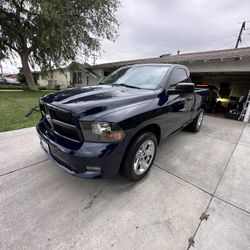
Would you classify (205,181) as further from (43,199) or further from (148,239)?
(43,199)

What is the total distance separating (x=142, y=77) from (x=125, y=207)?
2.25 metres

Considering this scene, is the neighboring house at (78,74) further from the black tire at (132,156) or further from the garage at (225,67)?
the black tire at (132,156)

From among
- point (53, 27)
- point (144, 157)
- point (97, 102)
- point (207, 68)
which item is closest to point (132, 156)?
point (144, 157)

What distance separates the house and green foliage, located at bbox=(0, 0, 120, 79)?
2132 mm

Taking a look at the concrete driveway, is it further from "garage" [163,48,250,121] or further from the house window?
the house window

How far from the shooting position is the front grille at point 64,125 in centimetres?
179

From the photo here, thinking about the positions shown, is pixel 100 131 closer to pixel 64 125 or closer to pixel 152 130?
pixel 64 125

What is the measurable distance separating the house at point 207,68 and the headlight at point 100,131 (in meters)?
8.09

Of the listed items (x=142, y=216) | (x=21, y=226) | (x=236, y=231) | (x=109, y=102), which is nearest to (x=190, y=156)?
(x=236, y=231)

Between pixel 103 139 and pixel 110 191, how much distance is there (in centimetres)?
92

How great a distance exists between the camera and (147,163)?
2555 mm

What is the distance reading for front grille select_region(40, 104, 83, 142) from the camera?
179 cm

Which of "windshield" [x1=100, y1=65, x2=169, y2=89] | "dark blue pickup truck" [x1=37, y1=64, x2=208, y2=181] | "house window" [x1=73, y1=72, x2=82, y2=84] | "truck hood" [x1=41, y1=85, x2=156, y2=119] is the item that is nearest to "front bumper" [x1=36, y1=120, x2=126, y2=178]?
"dark blue pickup truck" [x1=37, y1=64, x2=208, y2=181]

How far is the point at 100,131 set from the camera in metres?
1.74
